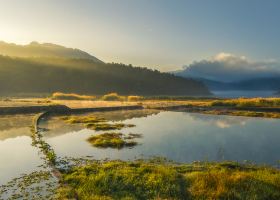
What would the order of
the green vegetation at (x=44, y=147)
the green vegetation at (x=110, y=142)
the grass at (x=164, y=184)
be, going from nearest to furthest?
the grass at (x=164, y=184)
the green vegetation at (x=44, y=147)
the green vegetation at (x=110, y=142)

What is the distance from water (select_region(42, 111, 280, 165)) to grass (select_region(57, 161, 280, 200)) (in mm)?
6505

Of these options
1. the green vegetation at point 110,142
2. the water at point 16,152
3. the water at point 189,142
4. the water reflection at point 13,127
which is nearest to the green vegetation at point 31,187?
the water at point 16,152

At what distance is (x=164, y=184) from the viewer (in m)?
18.9

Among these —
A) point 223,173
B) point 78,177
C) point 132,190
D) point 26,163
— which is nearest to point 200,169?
point 223,173

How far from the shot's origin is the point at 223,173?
20.8 meters

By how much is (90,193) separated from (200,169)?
8.50 metres

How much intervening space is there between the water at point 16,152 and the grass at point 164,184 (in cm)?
398

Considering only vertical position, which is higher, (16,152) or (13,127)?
(13,127)

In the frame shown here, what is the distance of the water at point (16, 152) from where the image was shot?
2348cm

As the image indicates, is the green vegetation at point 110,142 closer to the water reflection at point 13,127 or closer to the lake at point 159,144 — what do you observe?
the lake at point 159,144

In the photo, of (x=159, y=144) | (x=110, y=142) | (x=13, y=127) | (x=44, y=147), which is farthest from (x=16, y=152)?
(x=13, y=127)

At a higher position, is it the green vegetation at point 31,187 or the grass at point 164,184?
the grass at point 164,184

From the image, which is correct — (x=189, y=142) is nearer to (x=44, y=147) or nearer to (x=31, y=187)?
(x=44, y=147)

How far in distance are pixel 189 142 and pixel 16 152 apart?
17.5 meters
